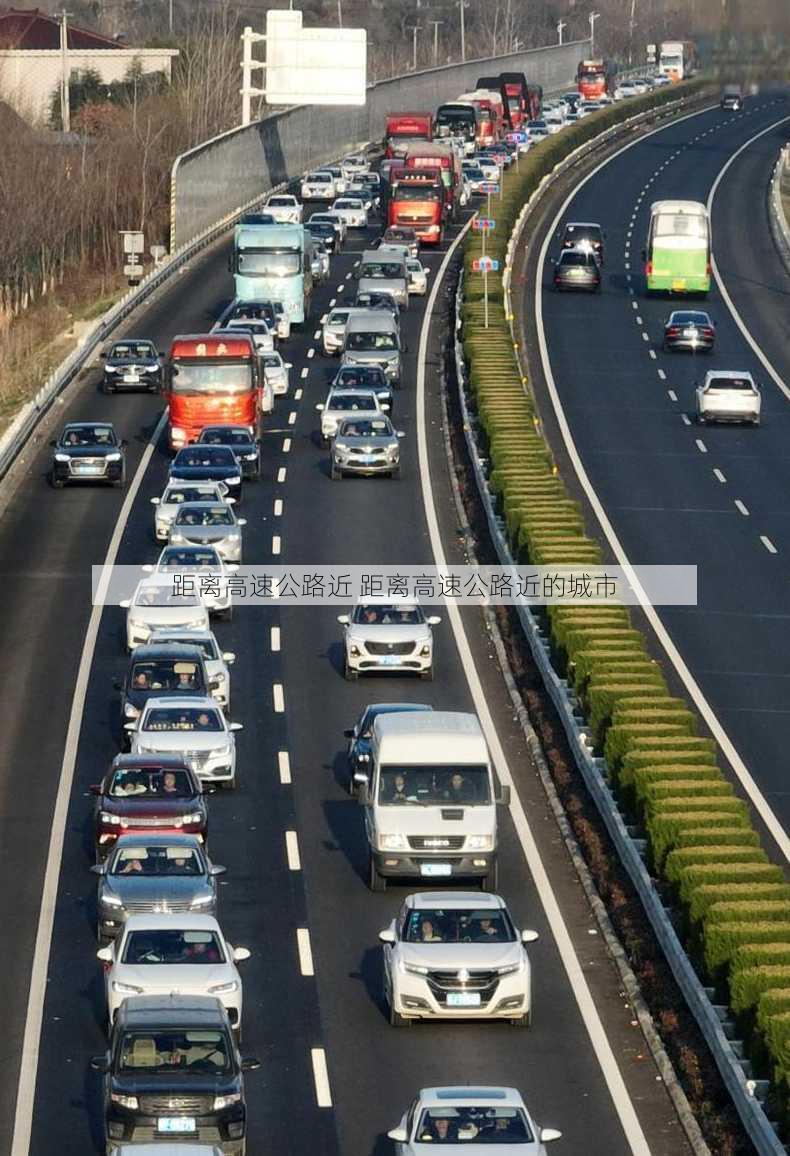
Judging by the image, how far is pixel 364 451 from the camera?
6191 cm

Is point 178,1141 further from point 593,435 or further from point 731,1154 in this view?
point 593,435

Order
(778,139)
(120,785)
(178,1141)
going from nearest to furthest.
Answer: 1. (178,1141)
2. (120,785)
3. (778,139)

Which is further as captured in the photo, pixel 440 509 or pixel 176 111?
pixel 176 111

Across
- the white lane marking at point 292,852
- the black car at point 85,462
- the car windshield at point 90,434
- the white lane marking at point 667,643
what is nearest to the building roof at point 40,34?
the white lane marking at point 667,643

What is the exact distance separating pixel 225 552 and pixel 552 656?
10.9 meters

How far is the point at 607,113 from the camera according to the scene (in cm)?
15638

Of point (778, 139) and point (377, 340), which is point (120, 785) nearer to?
point (377, 340)

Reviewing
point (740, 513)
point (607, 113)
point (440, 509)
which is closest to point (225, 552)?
point (440, 509)

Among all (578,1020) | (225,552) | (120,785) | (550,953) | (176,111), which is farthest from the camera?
(176,111)

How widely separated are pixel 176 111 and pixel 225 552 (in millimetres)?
92003

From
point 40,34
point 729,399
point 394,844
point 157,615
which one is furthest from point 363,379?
point 40,34

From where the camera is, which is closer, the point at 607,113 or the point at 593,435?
the point at 593,435

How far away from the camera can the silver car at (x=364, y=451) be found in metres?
61.8

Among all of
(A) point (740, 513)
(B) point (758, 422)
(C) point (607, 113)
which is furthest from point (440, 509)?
(C) point (607, 113)
